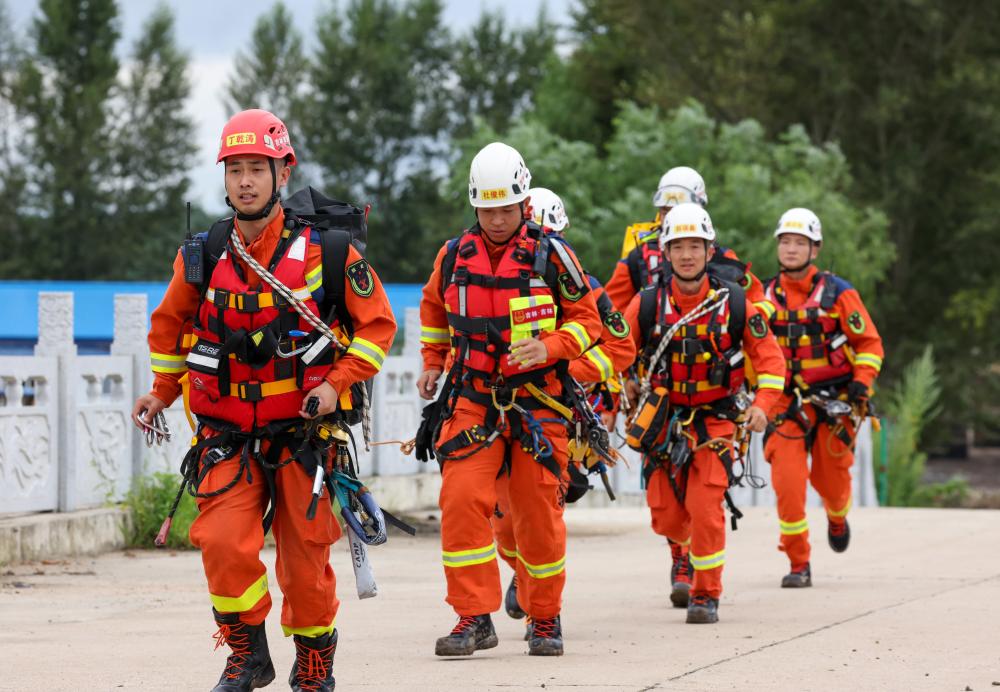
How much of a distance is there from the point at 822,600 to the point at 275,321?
544cm

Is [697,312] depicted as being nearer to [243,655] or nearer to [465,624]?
[465,624]

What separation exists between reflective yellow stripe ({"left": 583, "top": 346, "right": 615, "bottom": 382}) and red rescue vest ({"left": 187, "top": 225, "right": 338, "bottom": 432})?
2299 mm

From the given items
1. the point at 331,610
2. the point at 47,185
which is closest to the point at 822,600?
the point at 331,610

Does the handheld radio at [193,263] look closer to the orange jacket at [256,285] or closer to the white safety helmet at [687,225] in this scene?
the orange jacket at [256,285]

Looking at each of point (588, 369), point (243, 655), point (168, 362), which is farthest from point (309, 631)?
point (588, 369)

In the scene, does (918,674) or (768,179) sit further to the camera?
(768,179)

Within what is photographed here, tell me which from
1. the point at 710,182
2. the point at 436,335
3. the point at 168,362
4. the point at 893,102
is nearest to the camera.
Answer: the point at 168,362

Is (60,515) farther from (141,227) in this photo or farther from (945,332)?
(141,227)

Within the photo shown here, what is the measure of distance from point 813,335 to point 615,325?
12.6 feet

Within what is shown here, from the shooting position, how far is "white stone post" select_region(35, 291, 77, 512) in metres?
13.9

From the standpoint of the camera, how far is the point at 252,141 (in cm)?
697

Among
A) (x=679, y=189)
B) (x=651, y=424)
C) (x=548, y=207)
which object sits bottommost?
(x=651, y=424)

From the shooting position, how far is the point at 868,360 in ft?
41.0

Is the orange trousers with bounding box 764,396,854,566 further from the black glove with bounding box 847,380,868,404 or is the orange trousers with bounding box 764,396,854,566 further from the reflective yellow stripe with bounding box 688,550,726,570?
the reflective yellow stripe with bounding box 688,550,726,570
